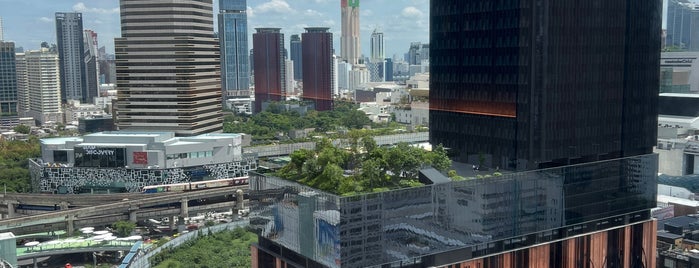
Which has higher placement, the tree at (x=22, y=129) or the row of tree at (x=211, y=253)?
the tree at (x=22, y=129)

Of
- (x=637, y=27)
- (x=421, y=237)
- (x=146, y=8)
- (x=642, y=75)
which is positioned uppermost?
(x=146, y=8)

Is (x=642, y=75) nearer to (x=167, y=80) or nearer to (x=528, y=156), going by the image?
(x=528, y=156)

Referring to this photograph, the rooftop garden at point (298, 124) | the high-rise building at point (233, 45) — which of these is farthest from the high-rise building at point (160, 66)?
the high-rise building at point (233, 45)

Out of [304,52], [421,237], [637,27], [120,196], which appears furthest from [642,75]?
[304,52]

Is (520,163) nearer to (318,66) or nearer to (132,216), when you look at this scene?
(132,216)

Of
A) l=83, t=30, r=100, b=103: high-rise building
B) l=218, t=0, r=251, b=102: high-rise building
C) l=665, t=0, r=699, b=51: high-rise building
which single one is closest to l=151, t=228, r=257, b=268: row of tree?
l=218, t=0, r=251, b=102: high-rise building

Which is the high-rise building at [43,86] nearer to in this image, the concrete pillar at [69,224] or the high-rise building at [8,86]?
the high-rise building at [8,86]
